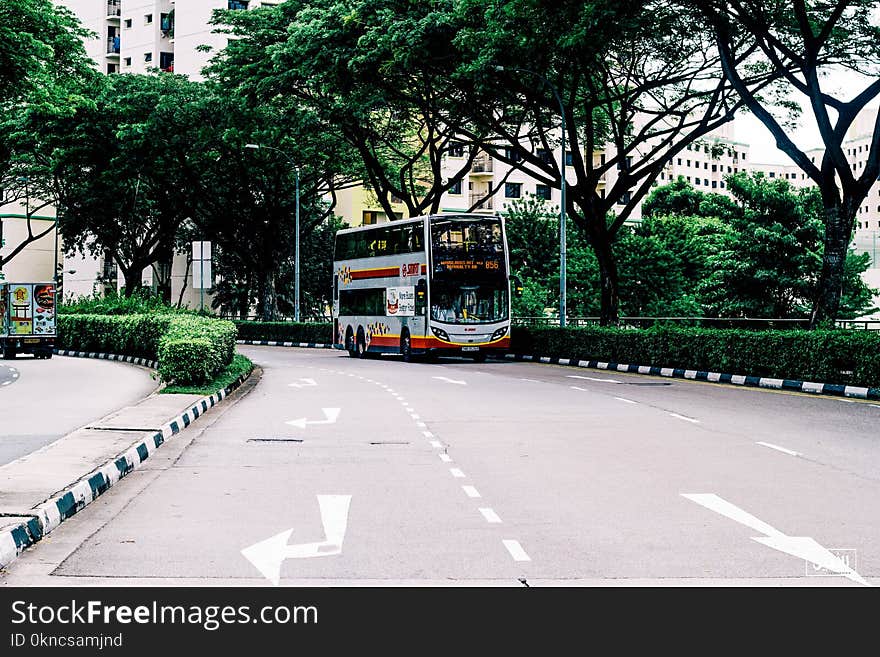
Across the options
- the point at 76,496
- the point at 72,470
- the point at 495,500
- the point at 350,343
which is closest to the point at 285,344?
the point at 350,343

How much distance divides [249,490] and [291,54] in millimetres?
30784

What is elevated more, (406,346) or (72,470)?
(406,346)

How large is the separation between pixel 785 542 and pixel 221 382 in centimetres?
1804

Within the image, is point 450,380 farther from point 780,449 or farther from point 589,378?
point 780,449

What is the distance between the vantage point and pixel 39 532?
29.7ft

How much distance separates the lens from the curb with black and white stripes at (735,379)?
23969mm

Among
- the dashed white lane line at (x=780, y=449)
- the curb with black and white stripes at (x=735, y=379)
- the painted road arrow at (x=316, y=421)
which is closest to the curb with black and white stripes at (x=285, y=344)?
the curb with black and white stripes at (x=735, y=379)

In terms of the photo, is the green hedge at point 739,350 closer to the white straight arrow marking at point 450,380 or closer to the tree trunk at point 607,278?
the tree trunk at point 607,278

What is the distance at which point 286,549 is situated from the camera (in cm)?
850

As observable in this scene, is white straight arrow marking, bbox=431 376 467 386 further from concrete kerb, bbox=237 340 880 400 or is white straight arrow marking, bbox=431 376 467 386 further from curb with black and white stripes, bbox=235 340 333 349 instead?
curb with black and white stripes, bbox=235 340 333 349

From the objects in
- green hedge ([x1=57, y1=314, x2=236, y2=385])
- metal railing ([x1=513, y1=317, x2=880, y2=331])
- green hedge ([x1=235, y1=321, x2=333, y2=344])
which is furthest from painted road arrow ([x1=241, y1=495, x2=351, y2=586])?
green hedge ([x1=235, y1=321, x2=333, y2=344])

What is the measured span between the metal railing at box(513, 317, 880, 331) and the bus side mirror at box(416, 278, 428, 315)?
19.7 feet
